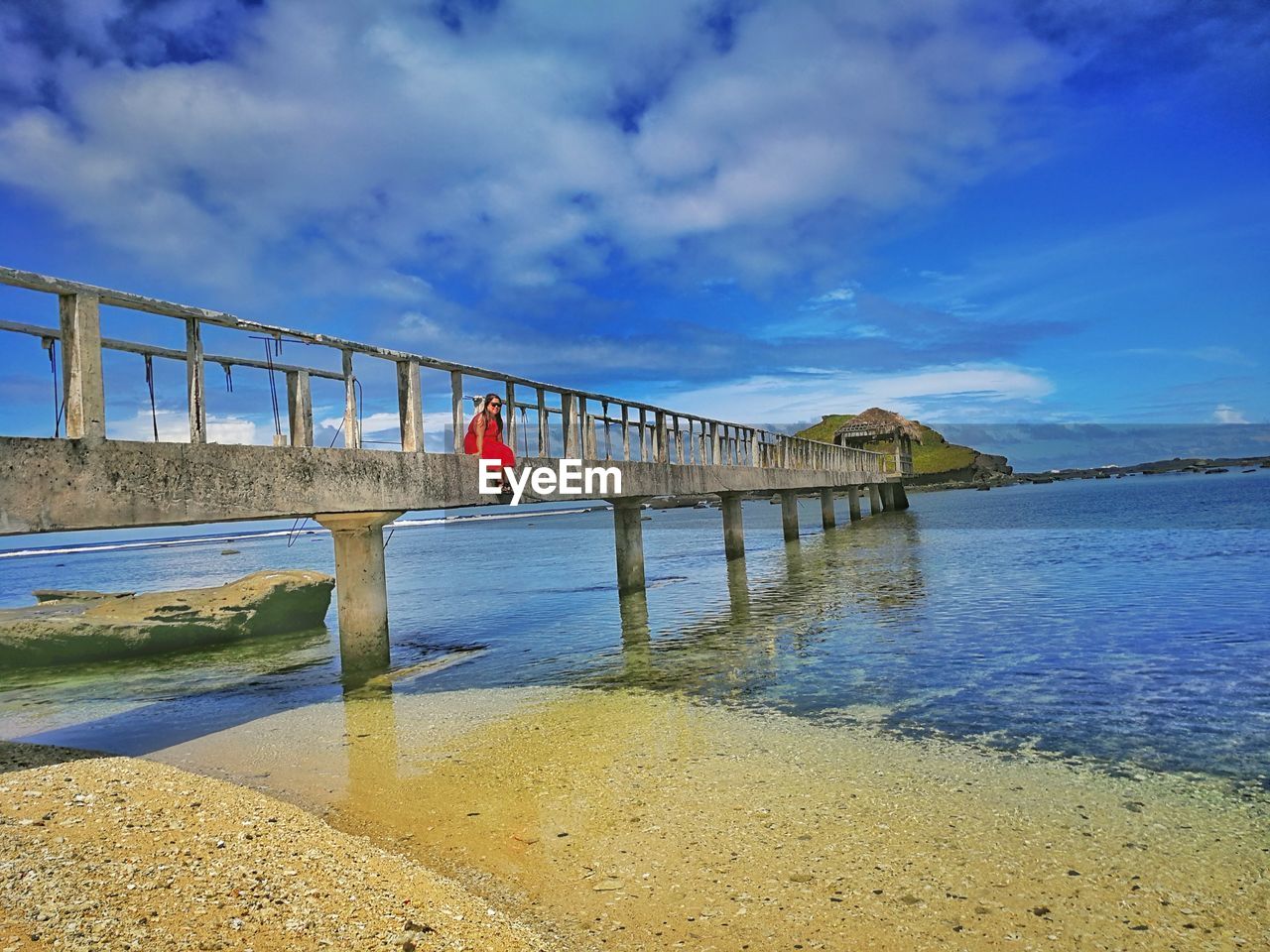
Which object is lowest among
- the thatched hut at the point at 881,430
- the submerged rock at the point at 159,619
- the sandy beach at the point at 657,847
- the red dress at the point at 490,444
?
the sandy beach at the point at 657,847

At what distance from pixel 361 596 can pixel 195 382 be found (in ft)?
17.2

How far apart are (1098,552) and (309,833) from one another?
89.8 ft

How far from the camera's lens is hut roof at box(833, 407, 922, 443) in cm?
6500

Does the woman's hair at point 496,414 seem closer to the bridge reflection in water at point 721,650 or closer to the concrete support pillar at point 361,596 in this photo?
the concrete support pillar at point 361,596

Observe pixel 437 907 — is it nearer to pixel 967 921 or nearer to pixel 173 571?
pixel 967 921

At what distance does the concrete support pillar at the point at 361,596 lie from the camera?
12.0 metres

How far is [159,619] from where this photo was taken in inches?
647

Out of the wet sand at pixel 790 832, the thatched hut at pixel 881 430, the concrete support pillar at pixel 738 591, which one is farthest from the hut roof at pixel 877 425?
the wet sand at pixel 790 832

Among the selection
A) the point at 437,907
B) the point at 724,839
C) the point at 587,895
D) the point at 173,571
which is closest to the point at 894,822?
the point at 724,839

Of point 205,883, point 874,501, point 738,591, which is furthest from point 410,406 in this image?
point 874,501

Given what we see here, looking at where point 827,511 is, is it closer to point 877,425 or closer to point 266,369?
point 877,425

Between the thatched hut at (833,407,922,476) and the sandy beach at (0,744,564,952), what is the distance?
203 feet

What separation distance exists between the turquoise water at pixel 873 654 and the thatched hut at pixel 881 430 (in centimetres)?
3690

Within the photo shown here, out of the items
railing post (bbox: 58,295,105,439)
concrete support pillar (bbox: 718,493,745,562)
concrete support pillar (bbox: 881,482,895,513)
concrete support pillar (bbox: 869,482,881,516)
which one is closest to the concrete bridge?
railing post (bbox: 58,295,105,439)
